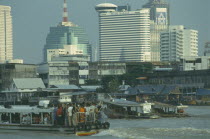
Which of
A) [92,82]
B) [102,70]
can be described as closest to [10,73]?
[92,82]

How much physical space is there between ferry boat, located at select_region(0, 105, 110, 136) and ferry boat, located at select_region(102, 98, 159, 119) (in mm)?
19223

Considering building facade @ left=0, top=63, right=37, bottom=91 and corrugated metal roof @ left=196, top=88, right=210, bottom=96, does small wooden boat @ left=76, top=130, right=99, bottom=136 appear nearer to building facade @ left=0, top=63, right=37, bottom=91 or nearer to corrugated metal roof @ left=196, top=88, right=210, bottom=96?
corrugated metal roof @ left=196, top=88, right=210, bottom=96

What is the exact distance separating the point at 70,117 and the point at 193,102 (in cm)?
7063

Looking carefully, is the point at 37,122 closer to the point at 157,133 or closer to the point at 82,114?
the point at 82,114

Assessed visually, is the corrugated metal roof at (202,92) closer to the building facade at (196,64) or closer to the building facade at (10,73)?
the building facade at (10,73)

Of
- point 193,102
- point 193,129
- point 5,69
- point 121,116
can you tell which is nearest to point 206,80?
point 193,102

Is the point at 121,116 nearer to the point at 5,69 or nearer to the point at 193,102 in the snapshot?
the point at 193,102

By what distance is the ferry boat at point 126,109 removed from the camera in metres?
72.8

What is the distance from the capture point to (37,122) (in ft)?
174

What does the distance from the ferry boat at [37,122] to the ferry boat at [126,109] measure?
1922cm

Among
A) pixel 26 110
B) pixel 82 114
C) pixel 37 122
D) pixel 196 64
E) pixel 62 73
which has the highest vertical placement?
pixel 196 64

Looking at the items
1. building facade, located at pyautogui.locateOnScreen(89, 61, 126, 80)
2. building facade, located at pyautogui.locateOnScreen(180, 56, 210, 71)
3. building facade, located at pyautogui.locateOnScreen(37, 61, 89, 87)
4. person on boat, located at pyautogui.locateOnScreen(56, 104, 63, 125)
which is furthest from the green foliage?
person on boat, located at pyautogui.locateOnScreen(56, 104, 63, 125)

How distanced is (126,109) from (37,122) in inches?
902

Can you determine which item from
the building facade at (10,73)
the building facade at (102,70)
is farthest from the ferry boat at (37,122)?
the building facade at (102,70)
